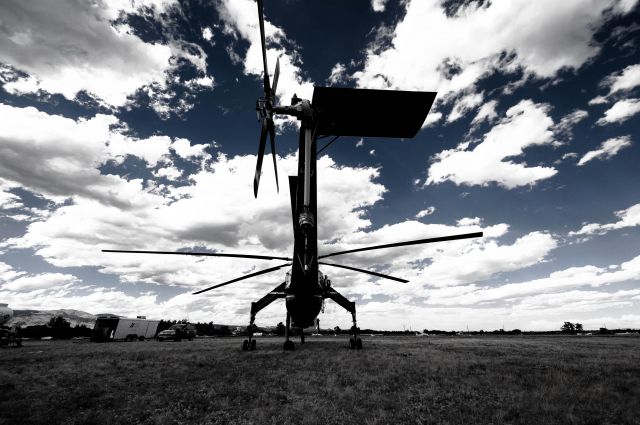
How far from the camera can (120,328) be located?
1715 inches

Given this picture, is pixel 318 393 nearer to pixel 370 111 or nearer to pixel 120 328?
pixel 370 111

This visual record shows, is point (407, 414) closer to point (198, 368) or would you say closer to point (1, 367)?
point (198, 368)

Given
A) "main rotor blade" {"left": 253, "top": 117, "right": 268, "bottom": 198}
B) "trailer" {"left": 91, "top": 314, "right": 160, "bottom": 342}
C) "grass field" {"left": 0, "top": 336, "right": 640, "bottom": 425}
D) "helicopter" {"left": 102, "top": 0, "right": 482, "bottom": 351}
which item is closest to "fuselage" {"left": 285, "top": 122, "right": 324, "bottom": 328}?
"helicopter" {"left": 102, "top": 0, "right": 482, "bottom": 351}

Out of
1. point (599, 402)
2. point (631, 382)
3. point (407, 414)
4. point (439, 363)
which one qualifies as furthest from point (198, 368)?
point (631, 382)

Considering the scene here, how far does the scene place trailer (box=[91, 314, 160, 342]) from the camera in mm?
41250

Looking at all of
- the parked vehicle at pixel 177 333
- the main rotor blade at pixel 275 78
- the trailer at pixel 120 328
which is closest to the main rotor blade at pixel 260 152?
the main rotor blade at pixel 275 78

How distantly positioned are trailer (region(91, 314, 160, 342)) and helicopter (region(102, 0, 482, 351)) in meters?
34.4

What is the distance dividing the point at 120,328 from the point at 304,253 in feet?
147

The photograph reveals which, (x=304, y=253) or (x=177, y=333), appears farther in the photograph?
(x=177, y=333)

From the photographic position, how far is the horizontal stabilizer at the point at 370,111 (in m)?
13.0

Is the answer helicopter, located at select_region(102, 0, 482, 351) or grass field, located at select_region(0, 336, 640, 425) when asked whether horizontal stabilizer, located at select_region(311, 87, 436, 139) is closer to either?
helicopter, located at select_region(102, 0, 482, 351)

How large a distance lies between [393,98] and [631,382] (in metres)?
15.2

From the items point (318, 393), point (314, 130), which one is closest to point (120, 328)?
point (318, 393)

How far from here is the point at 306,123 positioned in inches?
445
